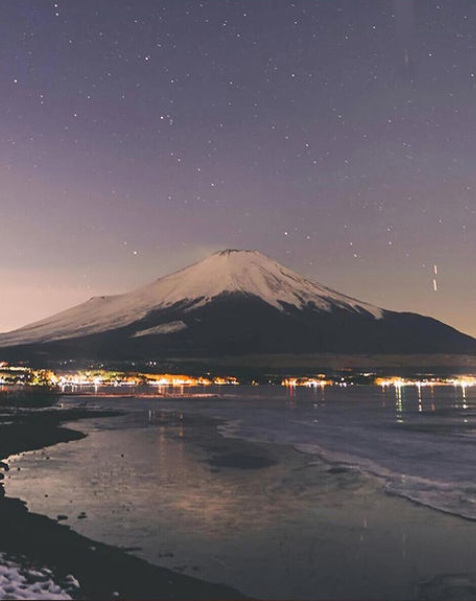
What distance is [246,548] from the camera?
500 inches

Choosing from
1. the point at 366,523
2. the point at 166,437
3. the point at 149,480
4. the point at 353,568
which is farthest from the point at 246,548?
the point at 166,437

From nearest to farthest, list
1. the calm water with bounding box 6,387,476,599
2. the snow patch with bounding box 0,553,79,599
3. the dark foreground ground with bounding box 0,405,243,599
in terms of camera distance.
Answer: the snow patch with bounding box 0,553,79,599
the dark foreground ground with bounding box 0,405,243,599
the calm water with bounding box 6,387,476,599

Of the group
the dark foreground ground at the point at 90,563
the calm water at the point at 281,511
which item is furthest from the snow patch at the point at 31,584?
the calm water at the point at 281,511

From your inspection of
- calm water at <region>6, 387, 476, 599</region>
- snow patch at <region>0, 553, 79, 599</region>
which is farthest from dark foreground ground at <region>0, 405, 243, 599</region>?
calm water at <region>6, 387, 476, 599</region>

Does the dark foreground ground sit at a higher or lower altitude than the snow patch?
lower

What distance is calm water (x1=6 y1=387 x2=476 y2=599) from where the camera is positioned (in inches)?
436

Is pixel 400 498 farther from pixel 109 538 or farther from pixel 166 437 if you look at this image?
pixel 166 437

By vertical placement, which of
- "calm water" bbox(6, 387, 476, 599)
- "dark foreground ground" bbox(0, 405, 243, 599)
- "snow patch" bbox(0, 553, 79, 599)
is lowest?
"calm water" bbox(6, 387, 476, 599)

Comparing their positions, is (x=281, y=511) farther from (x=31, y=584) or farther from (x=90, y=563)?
(x=31, y=584)

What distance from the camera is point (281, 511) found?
16.2 m

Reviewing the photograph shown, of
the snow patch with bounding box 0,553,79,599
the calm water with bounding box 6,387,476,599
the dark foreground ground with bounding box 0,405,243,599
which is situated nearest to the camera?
the snow patch with bounding box 0,553,79,599

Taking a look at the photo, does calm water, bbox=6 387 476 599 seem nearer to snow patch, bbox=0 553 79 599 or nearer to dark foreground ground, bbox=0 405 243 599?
dark foreground ground, bbox=0 405 243 599

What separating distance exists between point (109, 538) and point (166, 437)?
26.4 m

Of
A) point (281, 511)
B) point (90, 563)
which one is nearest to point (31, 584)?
point (90, 563)
